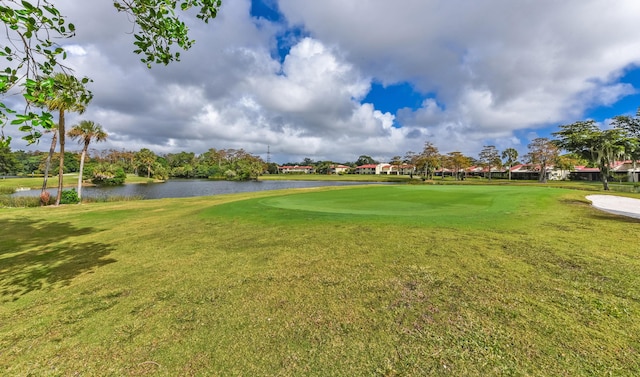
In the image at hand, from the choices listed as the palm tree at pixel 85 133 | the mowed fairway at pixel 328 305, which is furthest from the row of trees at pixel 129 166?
the mowed fairway at pixel 328 305

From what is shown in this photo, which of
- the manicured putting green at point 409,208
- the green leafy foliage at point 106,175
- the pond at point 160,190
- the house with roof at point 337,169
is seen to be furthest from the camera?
the house with roof at point 337,169

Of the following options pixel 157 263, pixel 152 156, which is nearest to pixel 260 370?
pixel 157 263

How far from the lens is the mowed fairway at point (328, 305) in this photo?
2.82m

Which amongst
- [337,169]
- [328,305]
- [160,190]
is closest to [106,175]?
[160,190]

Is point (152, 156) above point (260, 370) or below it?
above

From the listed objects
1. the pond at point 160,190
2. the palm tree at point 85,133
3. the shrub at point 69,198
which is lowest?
the pond at point 160,190

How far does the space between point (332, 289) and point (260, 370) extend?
1888mm

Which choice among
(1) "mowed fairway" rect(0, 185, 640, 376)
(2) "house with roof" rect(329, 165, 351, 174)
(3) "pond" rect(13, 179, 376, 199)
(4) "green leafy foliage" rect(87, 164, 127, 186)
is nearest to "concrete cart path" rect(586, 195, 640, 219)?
(1) "mowed fairway" rect(0, 185, 640, 376)

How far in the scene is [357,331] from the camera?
330 cm

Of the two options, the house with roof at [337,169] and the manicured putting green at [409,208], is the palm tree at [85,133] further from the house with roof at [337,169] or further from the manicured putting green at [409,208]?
the house with roof at [337,169]

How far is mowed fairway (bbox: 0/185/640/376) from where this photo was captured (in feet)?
9.24

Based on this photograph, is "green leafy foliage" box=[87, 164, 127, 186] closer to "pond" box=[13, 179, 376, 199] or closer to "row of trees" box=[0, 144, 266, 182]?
"row of trees" box=[0, 144, 266, 182]

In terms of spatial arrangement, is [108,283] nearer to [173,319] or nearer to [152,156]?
[173,319]

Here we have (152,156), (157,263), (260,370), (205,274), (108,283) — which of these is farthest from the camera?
(152,156)
